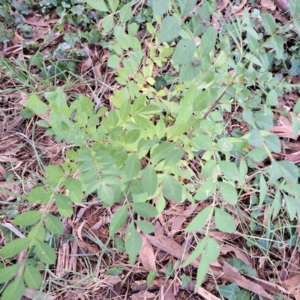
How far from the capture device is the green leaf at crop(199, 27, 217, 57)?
0.76 meters

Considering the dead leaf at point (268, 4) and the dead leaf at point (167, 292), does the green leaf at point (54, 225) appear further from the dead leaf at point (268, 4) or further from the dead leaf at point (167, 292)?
the dead leaf at point (268, 4)

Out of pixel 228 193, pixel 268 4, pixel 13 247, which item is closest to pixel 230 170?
pixel 228 193

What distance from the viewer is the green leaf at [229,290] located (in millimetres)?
1455

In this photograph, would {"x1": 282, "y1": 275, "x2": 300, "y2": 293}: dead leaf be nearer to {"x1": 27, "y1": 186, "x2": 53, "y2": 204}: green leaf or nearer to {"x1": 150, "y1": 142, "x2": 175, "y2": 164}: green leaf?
{"x1": 150, "y1": 142, "x2": 175, "y2": 164}: green leaf

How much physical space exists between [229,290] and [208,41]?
3.72 ft

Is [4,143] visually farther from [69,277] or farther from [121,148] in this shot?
[121,148]

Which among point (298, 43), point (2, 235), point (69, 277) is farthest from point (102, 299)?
point (298, 43)

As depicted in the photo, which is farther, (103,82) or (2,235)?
(103,82)

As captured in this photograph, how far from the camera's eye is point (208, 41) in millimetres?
769

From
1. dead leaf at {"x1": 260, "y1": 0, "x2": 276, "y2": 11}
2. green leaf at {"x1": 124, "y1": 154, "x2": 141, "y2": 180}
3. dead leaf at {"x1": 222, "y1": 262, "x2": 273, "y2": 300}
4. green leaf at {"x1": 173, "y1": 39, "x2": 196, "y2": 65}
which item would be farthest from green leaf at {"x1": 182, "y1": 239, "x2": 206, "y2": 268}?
dead leaf at {"x1": 260, "y1": 0, "x2": 276, "y2": 11}

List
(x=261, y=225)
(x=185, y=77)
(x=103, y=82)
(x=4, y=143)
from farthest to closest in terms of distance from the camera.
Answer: (x=103, y=82), (x=4, y=143), (x=261, y=225), (x=185, y=77)

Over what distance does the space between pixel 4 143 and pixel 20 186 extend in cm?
26

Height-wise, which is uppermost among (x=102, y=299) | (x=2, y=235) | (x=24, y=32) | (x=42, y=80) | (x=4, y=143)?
(x=24, y=32)

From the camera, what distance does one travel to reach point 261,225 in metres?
1.60
